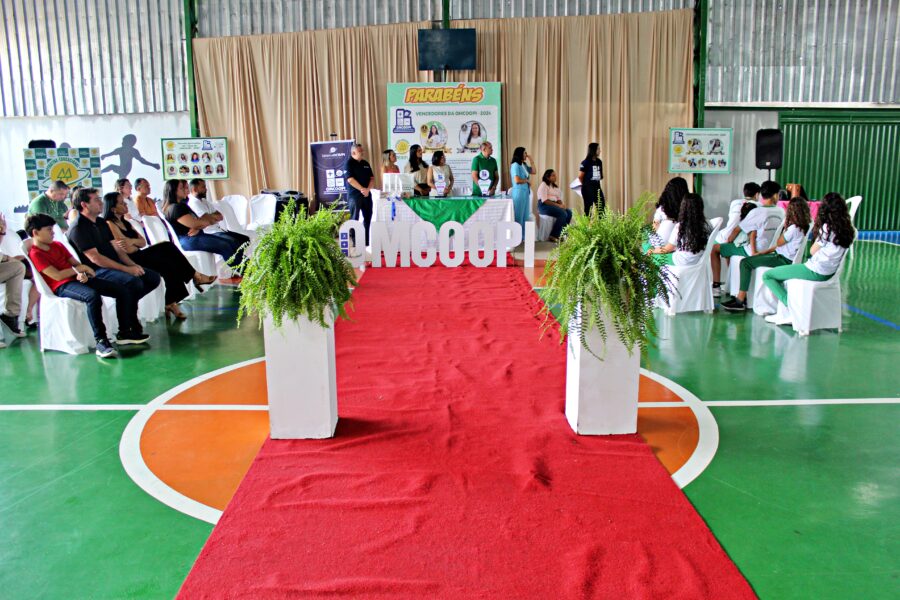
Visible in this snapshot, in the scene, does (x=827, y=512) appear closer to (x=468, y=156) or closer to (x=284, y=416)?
(x=284, y=416)

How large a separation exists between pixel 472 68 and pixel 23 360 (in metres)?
9.24

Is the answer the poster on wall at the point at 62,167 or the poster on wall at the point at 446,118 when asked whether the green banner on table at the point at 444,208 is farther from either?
the poster on wall at the point at 62,167

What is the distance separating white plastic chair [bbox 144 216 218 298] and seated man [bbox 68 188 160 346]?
1279 millimetres

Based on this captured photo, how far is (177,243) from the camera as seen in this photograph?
7555mm

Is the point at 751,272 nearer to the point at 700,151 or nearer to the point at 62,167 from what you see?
the point at 700,151

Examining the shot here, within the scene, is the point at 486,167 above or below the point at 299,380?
above

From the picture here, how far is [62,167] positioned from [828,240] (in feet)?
38.7

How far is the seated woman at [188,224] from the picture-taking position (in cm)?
746

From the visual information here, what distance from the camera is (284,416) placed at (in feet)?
11.5

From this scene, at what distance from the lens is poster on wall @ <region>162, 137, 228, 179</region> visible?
1316cm

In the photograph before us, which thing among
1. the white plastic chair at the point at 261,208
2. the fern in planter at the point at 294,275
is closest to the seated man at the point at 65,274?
the fern in planter at the point at 294,275

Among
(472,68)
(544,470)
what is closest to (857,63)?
(472,68)

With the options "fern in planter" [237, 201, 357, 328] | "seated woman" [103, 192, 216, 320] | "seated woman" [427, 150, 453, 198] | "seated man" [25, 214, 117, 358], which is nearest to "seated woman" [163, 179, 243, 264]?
"seated woman" [103, 192, 216, 320]

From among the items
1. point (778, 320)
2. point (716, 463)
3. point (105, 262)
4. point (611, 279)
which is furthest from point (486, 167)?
point (716, 463)
